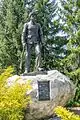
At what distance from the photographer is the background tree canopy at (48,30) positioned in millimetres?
20719

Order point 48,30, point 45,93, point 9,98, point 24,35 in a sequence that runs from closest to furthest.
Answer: point 9,98 → point 45,93 → point 24,35 → point 48,30

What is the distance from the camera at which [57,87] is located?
10141 millimetres

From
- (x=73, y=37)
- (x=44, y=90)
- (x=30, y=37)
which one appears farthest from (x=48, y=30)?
(x=44, y=90)

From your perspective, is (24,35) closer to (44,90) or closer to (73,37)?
(44,90)

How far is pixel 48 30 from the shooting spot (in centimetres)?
2297

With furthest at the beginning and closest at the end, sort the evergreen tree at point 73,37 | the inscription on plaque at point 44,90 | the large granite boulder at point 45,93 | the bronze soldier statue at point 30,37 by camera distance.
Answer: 1. the evergreen tree at point 73,37
2. the bronze soldier statue at point 30,37
3. the inscription on plaque at point 44,90
4. the large granite boulder at point 45,93

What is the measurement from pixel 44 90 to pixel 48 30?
13008mm

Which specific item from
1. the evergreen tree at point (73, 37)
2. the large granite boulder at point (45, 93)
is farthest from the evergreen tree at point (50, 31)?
the large granite boulder at point (45, 93)

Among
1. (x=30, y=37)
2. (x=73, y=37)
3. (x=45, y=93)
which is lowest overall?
(x=45, y=93)

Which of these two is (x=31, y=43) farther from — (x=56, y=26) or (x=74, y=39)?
(x=56, y=26)

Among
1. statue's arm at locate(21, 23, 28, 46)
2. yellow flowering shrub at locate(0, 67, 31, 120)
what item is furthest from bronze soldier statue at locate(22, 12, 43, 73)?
yellow flowering shrub at locate(0, 67, 31, 120)

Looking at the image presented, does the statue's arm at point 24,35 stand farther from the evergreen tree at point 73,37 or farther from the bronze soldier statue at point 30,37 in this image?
the evergreen tree at point 73,37

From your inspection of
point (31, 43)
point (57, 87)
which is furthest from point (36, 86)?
point (31, 43)

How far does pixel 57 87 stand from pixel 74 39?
1019 centimetres
